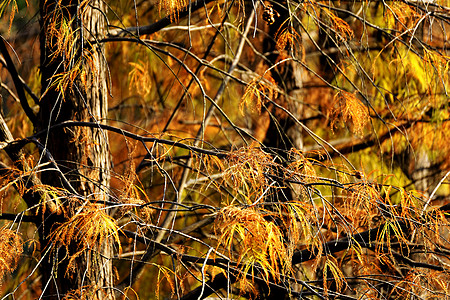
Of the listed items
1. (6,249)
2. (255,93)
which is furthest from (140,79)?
(6,249)

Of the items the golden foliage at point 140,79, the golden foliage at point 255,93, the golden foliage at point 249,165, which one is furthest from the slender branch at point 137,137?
the golden foliage at point 140,79

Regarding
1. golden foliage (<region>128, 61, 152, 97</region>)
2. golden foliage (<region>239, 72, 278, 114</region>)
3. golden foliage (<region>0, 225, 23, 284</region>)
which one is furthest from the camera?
golden foliage (<region>128, 61, 152, 97</region>)

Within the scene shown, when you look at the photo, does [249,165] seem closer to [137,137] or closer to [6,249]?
[137,137]

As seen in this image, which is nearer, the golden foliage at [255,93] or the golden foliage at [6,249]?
the golden foliage at [6,249]

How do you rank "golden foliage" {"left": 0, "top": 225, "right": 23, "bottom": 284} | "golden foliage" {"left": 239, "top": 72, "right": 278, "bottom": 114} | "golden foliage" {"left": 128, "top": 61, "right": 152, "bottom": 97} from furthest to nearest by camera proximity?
"golden foliage" {"left": 128, "top": 61, "right": 152, "bottom": 97}, "golden foliage" {"left": 239, "top": 72, "right": 278, "bottom": 114}, "golden foliage" {"left": 0, "top": 225, "right": 23, "bottom": 284}

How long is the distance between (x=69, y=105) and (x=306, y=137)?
1.53 meters

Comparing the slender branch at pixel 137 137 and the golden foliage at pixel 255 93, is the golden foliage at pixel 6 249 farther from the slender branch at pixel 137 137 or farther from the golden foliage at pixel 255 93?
the golden foliage at pixel 255 93

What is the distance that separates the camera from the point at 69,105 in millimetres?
1750

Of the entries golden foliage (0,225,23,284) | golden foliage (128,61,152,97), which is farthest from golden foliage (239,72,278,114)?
golden foliage (128,61,152,97)

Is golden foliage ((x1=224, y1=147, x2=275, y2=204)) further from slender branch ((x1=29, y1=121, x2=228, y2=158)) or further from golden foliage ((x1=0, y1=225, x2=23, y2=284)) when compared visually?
golden foliage ((x1=0, y1=225, x2=23, y2=284))

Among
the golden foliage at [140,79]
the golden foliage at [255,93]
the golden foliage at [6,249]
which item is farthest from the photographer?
the golden foliage at [140,79]

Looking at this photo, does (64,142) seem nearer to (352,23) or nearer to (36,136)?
(36,136)

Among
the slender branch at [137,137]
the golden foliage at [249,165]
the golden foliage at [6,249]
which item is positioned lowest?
the golden foliage at [6,249]

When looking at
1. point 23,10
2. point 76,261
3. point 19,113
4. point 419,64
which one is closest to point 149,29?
point 76,261
